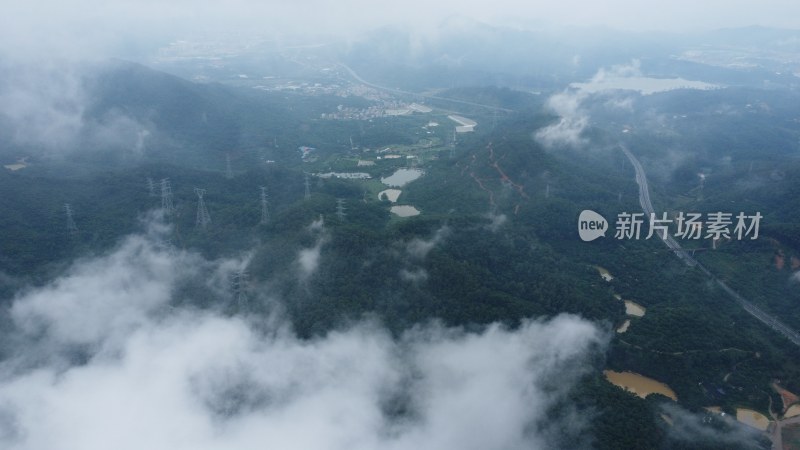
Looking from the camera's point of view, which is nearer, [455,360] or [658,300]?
[455,360]

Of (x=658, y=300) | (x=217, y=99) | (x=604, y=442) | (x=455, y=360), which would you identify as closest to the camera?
(x=604, y=442)

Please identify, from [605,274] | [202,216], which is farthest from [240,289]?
[605,274]

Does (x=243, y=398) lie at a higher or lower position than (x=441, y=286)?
lower

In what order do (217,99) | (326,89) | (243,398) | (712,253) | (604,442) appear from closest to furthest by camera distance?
1. (604,442)
2. (243,398)
3. (712,253)
4. (217,99)
5. (326,89)

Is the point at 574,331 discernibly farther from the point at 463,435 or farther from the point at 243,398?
the point at 243,398

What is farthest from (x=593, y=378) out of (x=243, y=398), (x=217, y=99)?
(x=217, y=99)

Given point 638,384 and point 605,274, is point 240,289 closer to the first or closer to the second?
point 638,384
